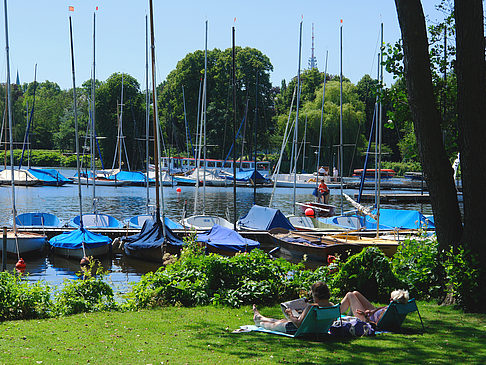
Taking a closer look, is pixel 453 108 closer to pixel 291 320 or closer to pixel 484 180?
pixel 484 180

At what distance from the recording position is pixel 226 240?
77.9 feet

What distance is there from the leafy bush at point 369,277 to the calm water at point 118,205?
8522 mm

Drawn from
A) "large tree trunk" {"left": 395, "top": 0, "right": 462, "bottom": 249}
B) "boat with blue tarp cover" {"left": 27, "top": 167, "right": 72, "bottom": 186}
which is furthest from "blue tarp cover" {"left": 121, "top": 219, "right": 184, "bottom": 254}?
"boat with blue tarp cover" {"left": 27, "top": 167, "right": 72, "bottom": 186}

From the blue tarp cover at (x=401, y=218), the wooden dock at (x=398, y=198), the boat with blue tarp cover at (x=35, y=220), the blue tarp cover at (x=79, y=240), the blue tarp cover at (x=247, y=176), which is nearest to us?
the blue tarp cover at (x=79, y=240)

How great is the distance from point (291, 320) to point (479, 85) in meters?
5.42

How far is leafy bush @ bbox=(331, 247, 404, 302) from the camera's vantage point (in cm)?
1134

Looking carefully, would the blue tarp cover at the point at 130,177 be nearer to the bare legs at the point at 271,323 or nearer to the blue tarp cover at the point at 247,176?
the blue tarp cover at the point at 247,176

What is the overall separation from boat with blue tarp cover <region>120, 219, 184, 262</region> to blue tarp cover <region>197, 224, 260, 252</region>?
126cm

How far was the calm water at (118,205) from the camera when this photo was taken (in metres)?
23.6

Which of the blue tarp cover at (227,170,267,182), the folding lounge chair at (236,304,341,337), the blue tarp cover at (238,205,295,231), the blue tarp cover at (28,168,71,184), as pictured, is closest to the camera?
the folding lounge chair at (236,304,341,337)

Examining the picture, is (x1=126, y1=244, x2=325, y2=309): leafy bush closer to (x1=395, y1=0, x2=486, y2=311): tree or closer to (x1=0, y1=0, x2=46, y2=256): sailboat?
(x1=395, y1=0, x2=486, y2=311): tree

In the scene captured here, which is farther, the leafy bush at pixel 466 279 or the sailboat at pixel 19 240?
the sailboat at pixel 19 240

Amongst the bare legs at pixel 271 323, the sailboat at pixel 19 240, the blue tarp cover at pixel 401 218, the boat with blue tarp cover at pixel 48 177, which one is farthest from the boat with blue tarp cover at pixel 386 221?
the boat with blue tarp cover at pixel 48 177

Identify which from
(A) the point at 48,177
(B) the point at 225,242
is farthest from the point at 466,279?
(A) the point at 48,177
